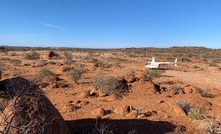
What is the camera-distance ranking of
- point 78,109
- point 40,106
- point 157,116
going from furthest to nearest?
1. point 78,109
2. point 157,116
3. point 40,106

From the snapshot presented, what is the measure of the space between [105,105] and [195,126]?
12.1 ft

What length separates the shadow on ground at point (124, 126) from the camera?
796 cm

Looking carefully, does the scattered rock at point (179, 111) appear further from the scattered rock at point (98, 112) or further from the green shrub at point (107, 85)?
the green shrub at point (107, 85)

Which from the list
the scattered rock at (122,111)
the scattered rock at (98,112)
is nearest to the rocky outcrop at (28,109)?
the scattered rock at (98,112)

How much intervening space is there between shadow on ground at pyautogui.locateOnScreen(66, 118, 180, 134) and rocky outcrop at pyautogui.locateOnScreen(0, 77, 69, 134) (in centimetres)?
168

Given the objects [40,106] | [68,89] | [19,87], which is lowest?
[68,89]

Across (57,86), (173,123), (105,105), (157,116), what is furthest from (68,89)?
(173,123)

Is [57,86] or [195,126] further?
[57,86]

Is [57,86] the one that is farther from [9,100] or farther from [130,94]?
[9,100]

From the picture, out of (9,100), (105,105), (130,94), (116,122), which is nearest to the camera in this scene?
(9,100)

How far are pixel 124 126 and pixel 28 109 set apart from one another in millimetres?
3432

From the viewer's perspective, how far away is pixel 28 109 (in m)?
5.71

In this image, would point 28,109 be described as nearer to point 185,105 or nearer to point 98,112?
point 98,112

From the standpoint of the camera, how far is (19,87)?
233 inches
